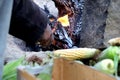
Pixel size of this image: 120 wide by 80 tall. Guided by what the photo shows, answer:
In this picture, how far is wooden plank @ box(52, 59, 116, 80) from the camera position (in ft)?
4.33

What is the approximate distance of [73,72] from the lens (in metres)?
1.46

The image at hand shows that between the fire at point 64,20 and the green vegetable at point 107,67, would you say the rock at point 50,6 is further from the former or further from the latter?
the green vegetable at point 107,67

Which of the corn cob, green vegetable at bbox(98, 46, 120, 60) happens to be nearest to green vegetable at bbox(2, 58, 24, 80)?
the corn cob

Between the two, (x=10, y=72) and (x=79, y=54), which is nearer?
(x=79, y=54)

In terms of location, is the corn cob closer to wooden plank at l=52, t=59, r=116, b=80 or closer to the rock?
wooden plank at l=52, t=59, r=116, b=80

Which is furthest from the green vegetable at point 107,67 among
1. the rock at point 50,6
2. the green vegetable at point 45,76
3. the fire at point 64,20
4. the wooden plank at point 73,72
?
the rock at point 50,6

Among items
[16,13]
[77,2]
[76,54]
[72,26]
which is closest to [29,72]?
[76,54]

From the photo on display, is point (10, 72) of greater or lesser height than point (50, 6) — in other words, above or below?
below

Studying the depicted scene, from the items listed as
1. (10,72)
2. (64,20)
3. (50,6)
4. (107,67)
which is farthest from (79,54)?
(50,6)

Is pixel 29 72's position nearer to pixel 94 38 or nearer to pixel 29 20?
pixel 29 20

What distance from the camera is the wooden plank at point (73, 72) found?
1.32 m

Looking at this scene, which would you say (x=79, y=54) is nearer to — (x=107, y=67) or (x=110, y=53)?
(x=110, y=53)

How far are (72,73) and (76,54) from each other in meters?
0.29

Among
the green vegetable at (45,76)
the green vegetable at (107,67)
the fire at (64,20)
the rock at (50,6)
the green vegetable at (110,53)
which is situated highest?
the rock at (50,6)
